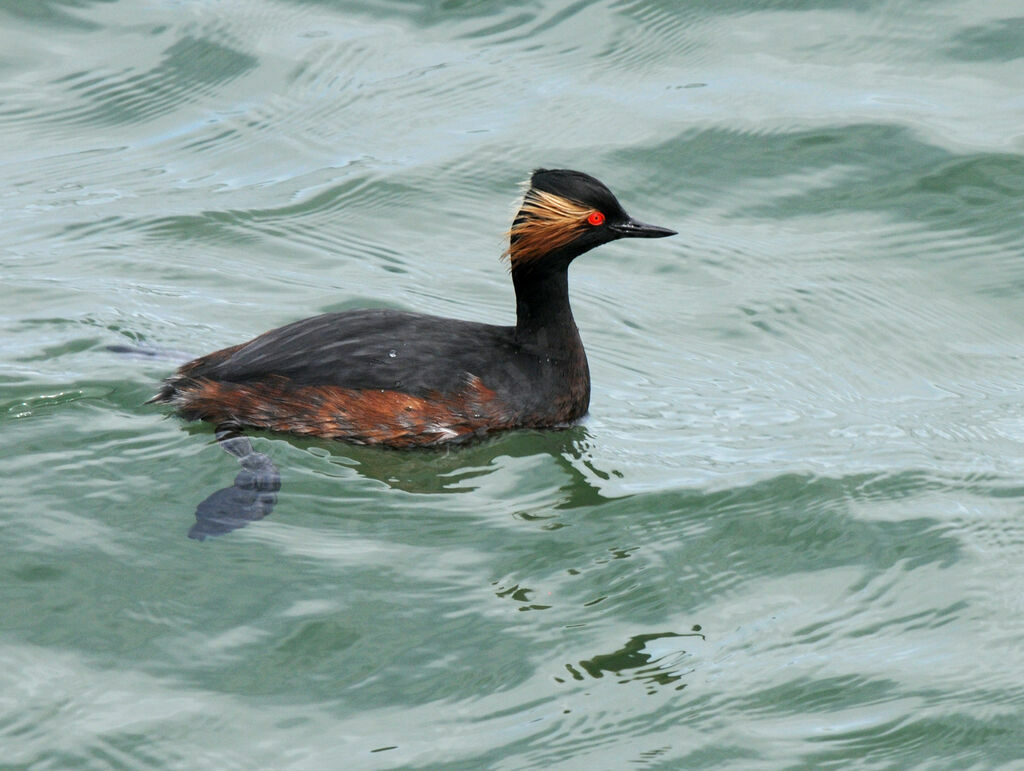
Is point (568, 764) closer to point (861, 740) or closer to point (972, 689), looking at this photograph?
point (861, 740)

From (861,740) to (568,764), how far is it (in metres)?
1.06

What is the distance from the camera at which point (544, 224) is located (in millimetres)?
7859

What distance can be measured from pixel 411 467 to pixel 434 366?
20.4 inches

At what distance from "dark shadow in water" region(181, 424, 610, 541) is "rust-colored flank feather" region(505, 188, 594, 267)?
935 mm

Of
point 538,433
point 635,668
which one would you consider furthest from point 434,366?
point 635,668

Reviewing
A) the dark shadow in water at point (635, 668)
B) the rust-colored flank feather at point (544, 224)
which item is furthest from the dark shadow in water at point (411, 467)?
the dark shadow in water at point (635, 668)

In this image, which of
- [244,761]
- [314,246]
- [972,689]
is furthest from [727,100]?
Answer: [244,761]

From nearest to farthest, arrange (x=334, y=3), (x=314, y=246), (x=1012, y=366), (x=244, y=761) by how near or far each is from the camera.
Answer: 1. (x=244, y=761)
2. (x=1012, y=366)
3. (x=314, y=246)
4. (x=334, y=3)

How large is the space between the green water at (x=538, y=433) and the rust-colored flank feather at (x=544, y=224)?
37.4 inches

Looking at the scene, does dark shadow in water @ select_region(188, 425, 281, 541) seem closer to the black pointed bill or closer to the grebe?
the grebe

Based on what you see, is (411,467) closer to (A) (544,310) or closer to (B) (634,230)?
(A) (544,310)

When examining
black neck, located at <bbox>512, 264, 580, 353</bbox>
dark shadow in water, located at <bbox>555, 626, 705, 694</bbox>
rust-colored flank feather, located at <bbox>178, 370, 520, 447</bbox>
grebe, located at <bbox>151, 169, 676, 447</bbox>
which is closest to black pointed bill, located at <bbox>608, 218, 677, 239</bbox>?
grebe, located at <bbox>151, 169, 676, 447</bbox>

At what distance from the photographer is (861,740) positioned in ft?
18.2

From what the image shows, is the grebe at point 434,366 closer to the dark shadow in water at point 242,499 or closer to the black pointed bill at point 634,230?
the black pointed bill at point 634,230
